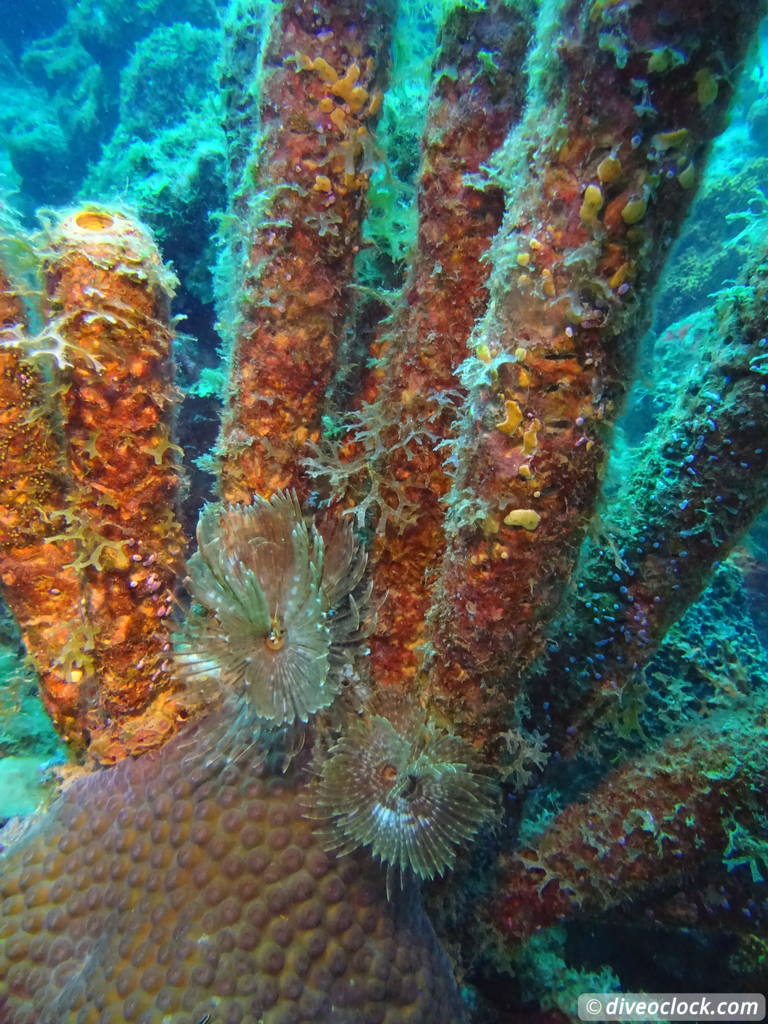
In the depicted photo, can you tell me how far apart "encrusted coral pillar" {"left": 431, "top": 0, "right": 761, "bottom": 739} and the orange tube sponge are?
1335mm

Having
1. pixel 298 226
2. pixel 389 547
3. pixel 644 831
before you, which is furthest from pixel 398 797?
pixel 298 226

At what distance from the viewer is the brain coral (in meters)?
1.92

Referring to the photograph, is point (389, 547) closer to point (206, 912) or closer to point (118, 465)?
point (118, 465)

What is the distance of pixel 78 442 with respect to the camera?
7.32ft

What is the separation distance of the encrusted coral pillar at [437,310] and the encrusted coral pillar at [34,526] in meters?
1.37

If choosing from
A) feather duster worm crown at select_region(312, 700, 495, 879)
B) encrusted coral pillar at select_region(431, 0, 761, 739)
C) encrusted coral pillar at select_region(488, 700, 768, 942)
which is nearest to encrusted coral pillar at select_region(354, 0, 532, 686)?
encrusted coral pillar at select_region(431, 0, 761, 739)

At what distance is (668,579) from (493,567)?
1244 mm

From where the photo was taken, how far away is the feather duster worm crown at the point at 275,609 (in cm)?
198

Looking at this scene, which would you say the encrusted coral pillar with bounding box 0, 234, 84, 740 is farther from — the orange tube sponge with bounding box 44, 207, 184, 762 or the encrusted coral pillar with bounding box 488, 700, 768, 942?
the encrusted coral pillar with bounding box 488, 700, 768, 942

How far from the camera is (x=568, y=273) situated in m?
1.62

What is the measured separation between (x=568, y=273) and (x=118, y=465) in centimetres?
189

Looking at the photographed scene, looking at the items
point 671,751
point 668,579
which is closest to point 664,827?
point 671,751

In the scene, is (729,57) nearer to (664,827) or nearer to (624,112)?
(624,112)

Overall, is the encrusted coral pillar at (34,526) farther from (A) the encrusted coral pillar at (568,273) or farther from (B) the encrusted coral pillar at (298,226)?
(A) the encrusted coral pillar at (568,273)
